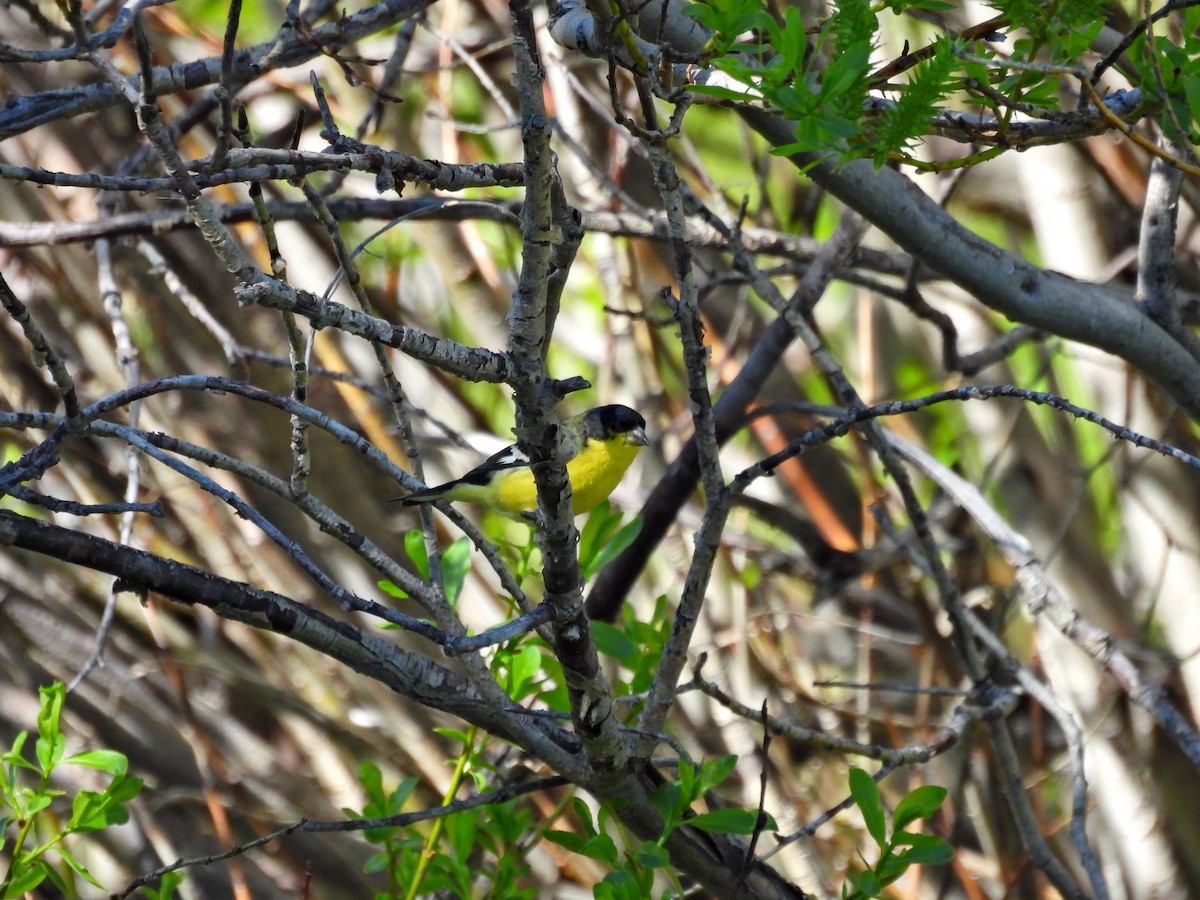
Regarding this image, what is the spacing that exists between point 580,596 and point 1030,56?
947mm

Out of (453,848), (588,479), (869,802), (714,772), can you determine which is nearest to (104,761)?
(453,848)

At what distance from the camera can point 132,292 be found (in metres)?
3.67

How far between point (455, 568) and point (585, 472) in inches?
66.8

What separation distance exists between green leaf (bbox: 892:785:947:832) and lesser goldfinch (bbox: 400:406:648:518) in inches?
76.8

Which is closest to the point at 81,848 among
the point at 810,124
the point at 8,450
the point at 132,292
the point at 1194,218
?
the point at 8,450

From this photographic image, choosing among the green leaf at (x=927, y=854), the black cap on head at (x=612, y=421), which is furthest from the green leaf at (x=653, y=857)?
the black cap on head at (x=612, y=421)

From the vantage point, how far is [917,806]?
190cm

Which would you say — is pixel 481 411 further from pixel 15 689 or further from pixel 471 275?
pixel 15 689

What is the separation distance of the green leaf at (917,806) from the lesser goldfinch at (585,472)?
1.95m

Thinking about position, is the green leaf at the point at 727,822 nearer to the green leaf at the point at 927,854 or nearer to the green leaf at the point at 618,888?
the green leaf at the point at 618,888

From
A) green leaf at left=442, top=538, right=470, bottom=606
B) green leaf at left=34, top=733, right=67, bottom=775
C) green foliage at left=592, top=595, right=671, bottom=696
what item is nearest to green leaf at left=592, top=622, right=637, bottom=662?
green foliage at left=592, top=595, right=671, bottom=696

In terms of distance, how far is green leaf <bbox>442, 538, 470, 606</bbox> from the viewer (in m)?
2.20

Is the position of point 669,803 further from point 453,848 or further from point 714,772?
point 453,848

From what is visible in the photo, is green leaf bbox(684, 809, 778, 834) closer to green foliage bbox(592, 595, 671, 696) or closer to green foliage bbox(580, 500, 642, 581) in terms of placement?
green foliage bbox(592, 595, 671, 696)
